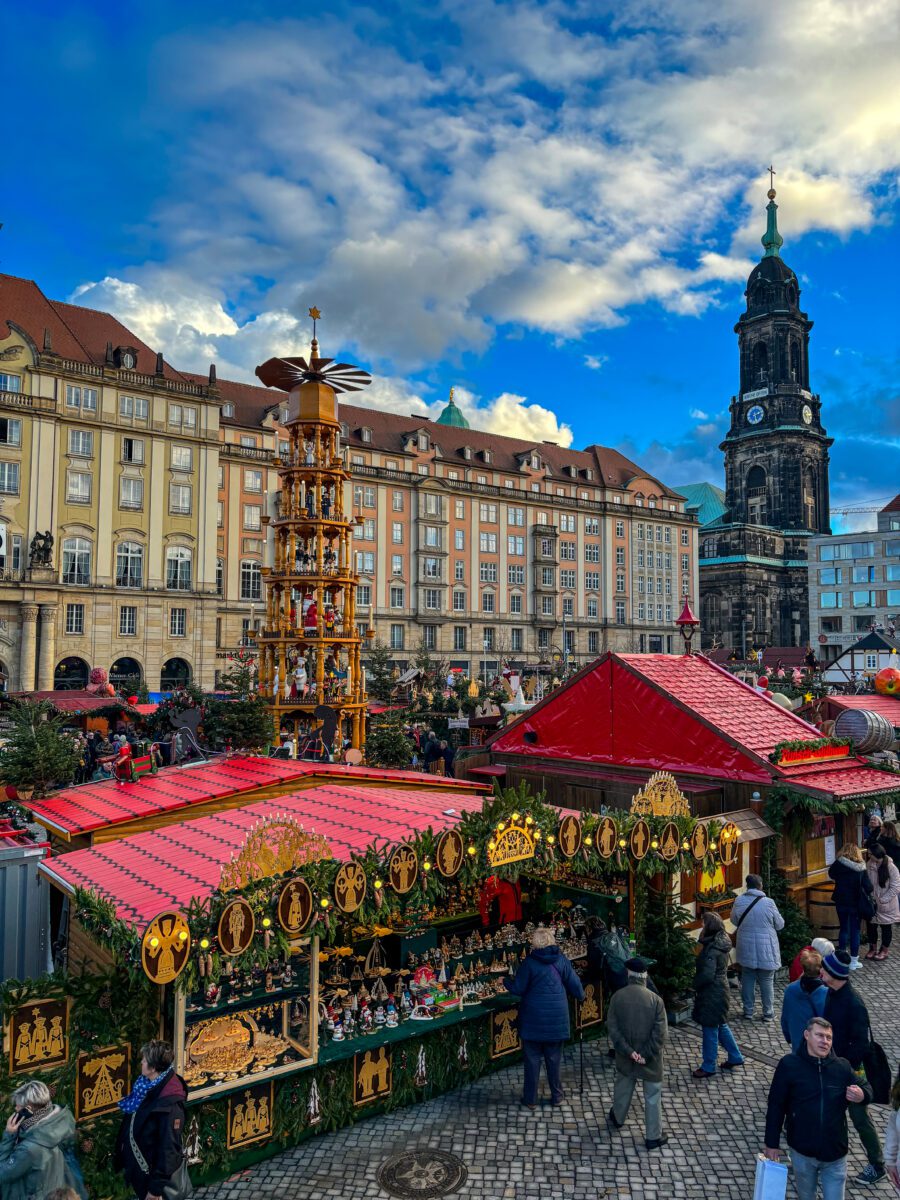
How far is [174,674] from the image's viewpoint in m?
49.4

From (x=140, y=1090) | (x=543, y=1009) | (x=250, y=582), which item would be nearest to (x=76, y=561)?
(x=250, y=582)

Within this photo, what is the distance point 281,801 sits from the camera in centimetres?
1048

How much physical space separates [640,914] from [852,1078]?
4.66m

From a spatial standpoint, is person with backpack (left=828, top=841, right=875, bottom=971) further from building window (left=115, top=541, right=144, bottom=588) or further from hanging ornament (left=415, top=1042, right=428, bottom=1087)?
building window (left=115, top=541, right=144, bottom=588)

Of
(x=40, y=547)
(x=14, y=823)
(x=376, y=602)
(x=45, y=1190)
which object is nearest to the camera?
(x=45, y=1190)

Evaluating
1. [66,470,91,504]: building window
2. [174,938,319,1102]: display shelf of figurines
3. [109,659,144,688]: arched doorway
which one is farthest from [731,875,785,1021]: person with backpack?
[66,470,91,504]: building window

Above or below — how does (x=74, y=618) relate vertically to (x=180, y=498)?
below

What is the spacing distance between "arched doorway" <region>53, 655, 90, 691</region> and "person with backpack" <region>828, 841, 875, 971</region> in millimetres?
42474

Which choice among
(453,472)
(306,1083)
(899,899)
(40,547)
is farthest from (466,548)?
(306,1083)

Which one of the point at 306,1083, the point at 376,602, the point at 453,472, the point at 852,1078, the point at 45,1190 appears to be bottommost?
the point at 306,1083

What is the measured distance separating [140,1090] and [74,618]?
44879 mm

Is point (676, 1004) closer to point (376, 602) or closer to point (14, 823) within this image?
point (14, 823)

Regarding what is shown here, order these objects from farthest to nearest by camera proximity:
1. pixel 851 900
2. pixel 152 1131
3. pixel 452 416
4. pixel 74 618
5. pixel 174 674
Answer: pixel 452 416 < pixel 174 674 < pixel 74 618 < pixel 851 900 < pixel 152 1131

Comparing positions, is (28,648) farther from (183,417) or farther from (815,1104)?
(815,1104)
